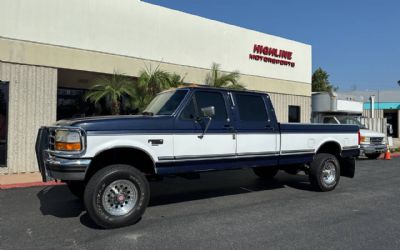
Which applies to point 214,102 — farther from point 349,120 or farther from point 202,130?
point 349,120

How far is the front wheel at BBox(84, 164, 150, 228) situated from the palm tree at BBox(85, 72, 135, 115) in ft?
22.6

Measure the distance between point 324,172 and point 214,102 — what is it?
11.1 feet

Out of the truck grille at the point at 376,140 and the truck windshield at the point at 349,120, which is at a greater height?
the truck windshield at the point at 349,120

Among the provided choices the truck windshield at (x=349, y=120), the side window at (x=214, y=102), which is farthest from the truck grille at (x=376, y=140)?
the side window at (x=214, y=102)

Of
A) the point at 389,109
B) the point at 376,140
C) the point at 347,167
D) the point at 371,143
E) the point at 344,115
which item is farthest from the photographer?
the point at 389,109

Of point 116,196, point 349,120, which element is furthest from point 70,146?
point 349,120

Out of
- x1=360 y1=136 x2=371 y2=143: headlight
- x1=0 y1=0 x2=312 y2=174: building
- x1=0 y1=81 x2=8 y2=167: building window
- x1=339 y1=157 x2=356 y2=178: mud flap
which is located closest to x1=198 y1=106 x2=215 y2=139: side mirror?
x1=339 y1=157 x2=356 y2=178: mud flap

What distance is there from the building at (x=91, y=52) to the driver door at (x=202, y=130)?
6915 mm

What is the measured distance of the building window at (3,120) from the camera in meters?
11.0

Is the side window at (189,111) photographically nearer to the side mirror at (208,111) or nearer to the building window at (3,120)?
the side mirror at (208,111)

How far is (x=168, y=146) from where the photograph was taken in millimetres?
6086

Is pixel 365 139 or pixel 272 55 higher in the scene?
pixel 272 55

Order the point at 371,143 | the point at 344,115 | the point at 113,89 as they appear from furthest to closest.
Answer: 1. the point at 344,115
2. the point at 371,143
3. the point at 113,89

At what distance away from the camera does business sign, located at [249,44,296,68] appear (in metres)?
17.9
